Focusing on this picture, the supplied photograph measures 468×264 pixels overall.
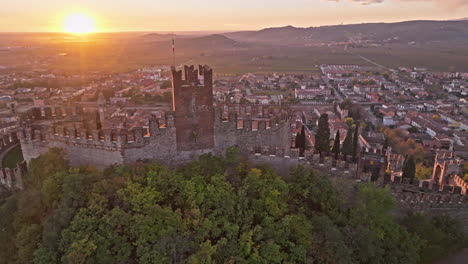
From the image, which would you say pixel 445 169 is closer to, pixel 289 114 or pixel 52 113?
pixel 289 114

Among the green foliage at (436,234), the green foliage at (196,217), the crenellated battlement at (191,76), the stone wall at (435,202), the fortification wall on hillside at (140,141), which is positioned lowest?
the green foliage at (436,234)

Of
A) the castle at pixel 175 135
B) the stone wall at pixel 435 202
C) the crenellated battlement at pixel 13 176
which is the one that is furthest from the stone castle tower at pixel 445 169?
→ the crenellated battlement at pixel 13 176

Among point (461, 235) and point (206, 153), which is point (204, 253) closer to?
point (206, 153)

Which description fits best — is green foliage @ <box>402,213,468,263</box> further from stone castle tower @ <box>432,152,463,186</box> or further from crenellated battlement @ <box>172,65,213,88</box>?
crenellated battlement @ <box>172,65,213,88</box>

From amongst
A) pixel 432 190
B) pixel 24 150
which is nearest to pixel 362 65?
pixel 432 190

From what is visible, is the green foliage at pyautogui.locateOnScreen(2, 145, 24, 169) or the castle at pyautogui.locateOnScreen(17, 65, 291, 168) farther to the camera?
the green foliage at pyautogui.locateOnScreen(2, 145, 24, 169)

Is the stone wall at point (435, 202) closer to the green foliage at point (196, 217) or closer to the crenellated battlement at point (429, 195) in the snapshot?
the crenellated battlement at point (429, 195)

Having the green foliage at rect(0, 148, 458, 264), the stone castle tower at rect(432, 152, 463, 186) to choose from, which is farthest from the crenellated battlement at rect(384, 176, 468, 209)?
the stone castle tower at rect(432, 152, 463, 186)
